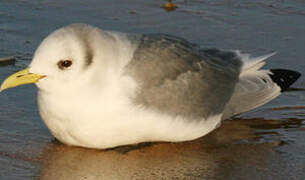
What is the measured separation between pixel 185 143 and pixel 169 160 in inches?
17.9

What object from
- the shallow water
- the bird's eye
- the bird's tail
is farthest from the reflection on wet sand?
the bird's eye

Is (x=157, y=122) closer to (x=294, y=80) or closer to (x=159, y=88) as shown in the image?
(x=159, y=88)

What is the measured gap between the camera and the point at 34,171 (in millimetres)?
5336

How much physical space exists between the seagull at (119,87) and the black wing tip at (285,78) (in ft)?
2.60

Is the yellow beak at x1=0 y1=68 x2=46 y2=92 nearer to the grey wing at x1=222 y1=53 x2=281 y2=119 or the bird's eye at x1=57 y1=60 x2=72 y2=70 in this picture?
the bird's eye at x1=57 y1=60 x2=72 y2=70

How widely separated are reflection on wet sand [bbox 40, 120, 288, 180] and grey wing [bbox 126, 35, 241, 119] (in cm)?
31

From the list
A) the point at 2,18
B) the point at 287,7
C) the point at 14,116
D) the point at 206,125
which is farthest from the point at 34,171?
the point at 287,7

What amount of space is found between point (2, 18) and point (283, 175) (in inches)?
181

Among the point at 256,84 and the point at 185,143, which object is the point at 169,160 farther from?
the point at 256,84

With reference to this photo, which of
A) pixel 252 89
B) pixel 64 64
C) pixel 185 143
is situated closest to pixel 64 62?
pixel 64 64

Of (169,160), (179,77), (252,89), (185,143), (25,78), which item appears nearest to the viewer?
(25,78)

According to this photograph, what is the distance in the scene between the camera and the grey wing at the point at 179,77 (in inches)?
225

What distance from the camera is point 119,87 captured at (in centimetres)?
552

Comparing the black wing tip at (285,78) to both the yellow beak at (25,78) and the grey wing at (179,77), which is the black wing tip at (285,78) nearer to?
the grey wing at (179,77)
